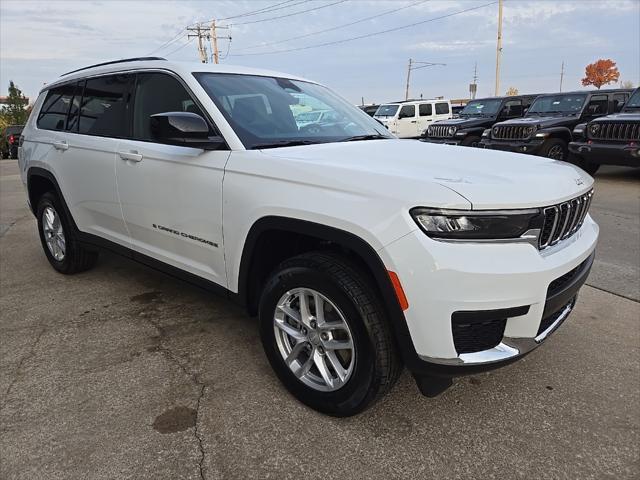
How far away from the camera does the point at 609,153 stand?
980 centimetres

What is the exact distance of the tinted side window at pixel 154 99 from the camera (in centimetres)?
311

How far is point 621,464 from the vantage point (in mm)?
2172

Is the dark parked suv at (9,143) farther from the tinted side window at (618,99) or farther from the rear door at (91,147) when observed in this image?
the tinted side window at (618,99)

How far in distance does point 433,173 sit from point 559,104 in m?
12.2

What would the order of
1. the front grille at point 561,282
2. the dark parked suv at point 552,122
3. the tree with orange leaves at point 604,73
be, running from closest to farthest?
the front grille at point 561,282, the dark parked suv at point 552,122, the tree with orange leaves at point 604,73

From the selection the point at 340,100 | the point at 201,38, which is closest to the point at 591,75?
the point at 201,38

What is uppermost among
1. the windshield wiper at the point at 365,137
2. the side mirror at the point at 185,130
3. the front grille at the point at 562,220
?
the side mirror at the point at 185,130

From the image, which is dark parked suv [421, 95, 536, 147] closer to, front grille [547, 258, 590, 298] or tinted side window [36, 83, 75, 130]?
tinted side window [36, 83, 75, 130]

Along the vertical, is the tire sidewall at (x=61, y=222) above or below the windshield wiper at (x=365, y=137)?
below

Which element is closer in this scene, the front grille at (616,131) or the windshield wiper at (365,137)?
the windshield wiper at (365,137)

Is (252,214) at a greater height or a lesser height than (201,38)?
lesser

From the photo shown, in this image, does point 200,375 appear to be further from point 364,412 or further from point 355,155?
point 355,155

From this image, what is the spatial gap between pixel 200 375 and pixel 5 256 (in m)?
3.93

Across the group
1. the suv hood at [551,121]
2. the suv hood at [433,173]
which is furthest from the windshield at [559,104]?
the suv hood at [433,173]
